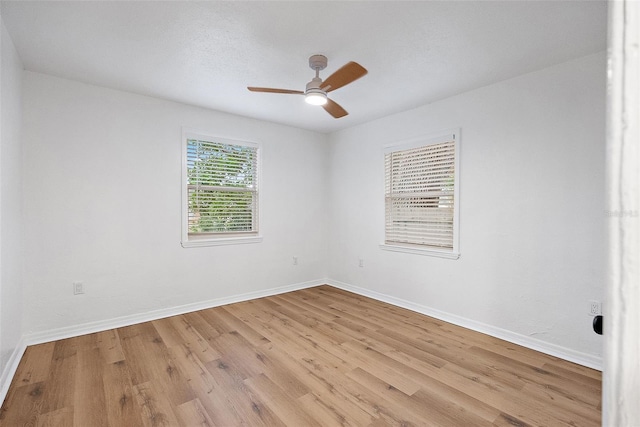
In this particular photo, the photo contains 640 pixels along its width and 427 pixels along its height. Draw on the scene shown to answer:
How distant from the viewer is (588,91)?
8.33 ft

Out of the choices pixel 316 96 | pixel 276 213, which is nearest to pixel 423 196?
pixel 316 96

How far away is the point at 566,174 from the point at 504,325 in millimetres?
1516

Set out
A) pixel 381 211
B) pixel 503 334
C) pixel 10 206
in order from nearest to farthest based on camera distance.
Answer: pixel 10 206, pixel 503 334, pixel 381 211

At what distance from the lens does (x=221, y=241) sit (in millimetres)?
4035

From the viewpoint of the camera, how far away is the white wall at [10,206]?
7.04ft

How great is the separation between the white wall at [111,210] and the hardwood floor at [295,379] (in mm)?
422

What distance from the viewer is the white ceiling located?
2.01m

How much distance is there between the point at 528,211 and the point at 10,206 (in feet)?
14.3

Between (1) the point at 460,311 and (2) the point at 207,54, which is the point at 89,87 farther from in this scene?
(1) the point at 460,311

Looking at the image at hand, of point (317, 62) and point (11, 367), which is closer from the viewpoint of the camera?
point (11, 367)

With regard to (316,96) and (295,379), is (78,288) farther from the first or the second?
(316,96)

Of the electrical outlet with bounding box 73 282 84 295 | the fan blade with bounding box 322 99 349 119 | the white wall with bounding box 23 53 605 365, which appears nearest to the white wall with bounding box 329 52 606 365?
the white wall with bounding box 23 53 605 365

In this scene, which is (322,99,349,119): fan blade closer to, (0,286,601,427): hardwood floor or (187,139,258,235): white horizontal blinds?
(187,139,258,235): white horizontal blinds

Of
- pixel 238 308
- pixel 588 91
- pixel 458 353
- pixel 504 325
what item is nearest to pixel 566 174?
pixel 588 91
